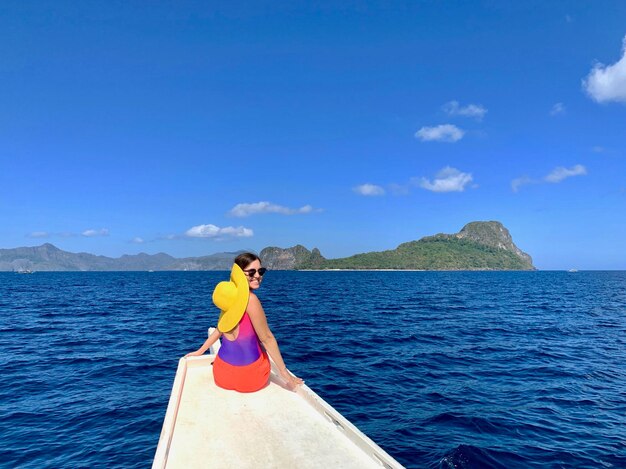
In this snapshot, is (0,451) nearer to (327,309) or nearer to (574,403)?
(574,403)

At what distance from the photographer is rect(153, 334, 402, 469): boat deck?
4.34 meters

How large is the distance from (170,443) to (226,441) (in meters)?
0.74

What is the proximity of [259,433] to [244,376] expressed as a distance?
5.18 feet

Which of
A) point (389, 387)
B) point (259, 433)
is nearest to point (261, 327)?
point (259, 433)

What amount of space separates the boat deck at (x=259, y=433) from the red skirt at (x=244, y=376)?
0.12 m

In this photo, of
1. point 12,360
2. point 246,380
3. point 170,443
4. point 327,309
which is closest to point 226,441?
point 170,443

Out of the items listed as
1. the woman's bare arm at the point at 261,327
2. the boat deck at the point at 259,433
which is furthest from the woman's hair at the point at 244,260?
the boat deck at the point at 259,433

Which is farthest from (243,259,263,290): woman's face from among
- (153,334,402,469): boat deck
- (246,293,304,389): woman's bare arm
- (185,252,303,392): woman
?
(153,334,402,469): boat deck

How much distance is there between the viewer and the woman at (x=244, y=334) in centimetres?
607

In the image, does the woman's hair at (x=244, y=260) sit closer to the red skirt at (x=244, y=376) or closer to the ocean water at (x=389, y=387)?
the red skirt at (x=244, y=376)

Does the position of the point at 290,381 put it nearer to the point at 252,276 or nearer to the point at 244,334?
the point at 244,334

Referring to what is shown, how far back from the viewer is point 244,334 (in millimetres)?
6211

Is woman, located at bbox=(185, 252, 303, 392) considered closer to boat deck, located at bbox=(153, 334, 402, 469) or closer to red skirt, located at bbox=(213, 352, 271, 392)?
red skirt, located at bbox=(213, 352, 271, 392)

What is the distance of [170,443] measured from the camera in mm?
4684
